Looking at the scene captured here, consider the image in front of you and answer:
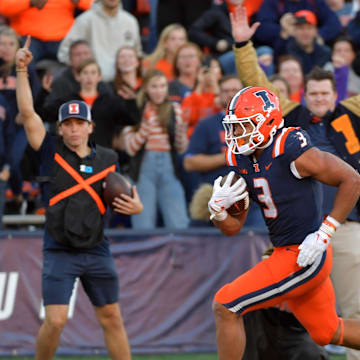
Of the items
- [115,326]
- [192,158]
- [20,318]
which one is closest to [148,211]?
[192,158]

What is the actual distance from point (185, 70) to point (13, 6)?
2021mm

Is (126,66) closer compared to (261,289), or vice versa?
(261,289)

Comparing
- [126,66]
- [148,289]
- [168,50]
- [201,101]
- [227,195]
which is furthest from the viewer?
[168,50]

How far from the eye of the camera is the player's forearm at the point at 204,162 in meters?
7.45

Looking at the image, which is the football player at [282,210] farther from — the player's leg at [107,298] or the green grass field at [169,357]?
the green grass field at [169,357]

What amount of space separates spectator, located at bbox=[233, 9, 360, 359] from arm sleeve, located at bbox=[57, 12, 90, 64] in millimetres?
3282

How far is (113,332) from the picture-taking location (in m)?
5.70

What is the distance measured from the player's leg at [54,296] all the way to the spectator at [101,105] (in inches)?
88.1

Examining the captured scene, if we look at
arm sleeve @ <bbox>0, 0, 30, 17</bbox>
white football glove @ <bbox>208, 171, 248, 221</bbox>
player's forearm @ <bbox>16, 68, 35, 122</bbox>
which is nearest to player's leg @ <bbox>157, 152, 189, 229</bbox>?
arm sleeve @ <bbox>0, 0, 30, 17</bbox>

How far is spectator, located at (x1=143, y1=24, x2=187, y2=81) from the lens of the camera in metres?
9.04

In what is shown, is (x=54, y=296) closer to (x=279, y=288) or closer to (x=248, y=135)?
(x=279, y=288)

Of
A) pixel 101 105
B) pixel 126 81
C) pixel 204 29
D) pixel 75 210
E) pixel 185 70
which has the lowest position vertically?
pixel 75 210

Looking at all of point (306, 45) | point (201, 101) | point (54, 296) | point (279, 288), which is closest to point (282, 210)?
point (279, 288)

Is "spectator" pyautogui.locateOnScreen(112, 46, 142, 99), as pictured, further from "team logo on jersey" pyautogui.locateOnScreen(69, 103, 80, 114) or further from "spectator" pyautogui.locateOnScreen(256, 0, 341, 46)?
"team logo on jersey" pyautogui.locateOnScreen(69, 103, 80, 114)
